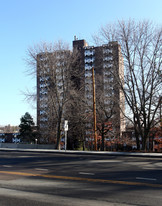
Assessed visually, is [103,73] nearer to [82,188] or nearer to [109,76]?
[109,76]

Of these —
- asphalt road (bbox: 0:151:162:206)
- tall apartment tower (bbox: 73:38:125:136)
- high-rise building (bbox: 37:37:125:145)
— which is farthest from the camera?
high-rise building (bbox: 37:37:125:145)

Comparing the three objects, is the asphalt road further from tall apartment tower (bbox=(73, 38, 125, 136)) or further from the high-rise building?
the high-rise building

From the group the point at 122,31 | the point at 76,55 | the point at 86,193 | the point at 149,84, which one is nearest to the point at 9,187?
the point at 86,193

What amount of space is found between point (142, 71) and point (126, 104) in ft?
13.3

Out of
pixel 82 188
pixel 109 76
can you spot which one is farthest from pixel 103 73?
pixel 82 188

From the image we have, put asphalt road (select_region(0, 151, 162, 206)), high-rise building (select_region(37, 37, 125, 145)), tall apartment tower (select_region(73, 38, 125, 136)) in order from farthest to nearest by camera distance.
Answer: high-rise building (select_region(37, 37, 125, 145)) → tall apartment tower (select_region(73, 38, 125, 136)) → asphalt road (select_region(0, 151, 162, 206))

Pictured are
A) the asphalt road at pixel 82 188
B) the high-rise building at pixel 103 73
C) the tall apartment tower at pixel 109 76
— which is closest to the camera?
the asphalt road at pixel 82 188

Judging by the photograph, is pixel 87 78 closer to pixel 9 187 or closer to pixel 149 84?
pixel 149 84

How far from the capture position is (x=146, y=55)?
24.7 meters

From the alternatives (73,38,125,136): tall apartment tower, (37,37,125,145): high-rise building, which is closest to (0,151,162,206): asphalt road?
(73,38,125,136): tall apartment tower

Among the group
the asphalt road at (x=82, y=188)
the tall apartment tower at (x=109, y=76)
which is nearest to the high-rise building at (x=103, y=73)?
the tall apartment tower at (x=109, y=76)

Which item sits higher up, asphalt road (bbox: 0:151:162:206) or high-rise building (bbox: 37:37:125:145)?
high-rise building (bbox: 37:37:125:145)

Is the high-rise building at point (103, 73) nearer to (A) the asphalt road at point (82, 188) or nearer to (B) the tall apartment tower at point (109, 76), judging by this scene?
(B) the tall apartment tower at point (109, 76)

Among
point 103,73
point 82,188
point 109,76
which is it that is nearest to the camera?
point 82,188
